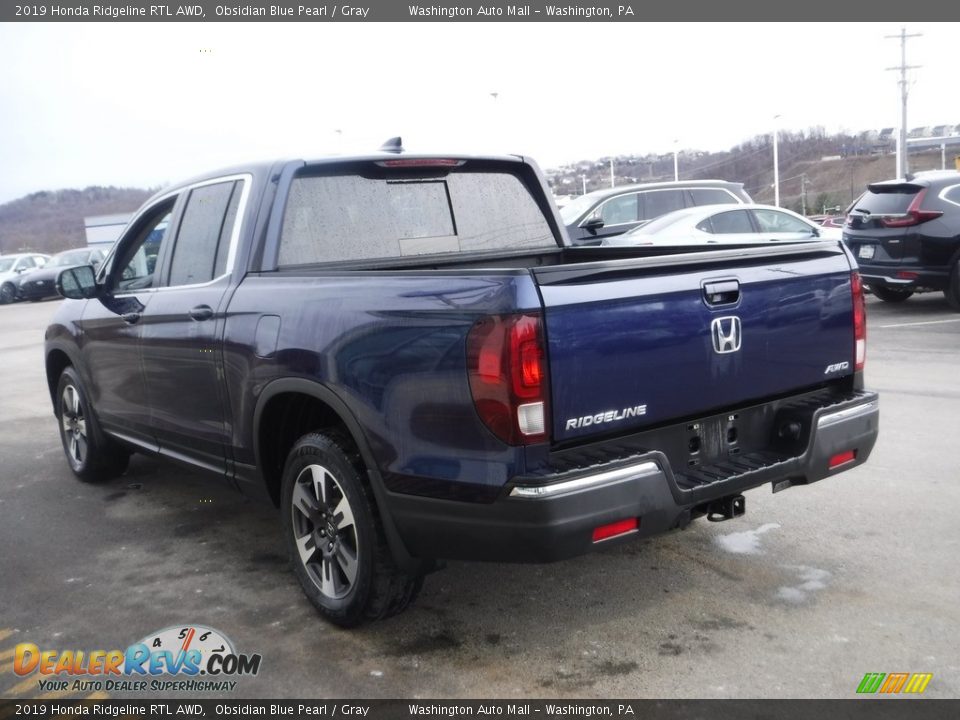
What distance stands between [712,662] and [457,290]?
1631 millimetres

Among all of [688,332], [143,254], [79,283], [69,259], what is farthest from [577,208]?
[69,259]

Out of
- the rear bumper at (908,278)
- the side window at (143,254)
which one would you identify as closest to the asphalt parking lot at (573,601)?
the side window at (143,254)

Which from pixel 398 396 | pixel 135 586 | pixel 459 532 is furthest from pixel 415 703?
pixel 135 586

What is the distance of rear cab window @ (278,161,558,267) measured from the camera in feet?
14.3

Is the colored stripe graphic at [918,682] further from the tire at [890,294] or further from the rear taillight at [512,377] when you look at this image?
the tire at [890,294]

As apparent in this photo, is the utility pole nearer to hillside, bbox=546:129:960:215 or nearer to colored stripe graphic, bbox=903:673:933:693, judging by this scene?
hillside, bbox=546:129:960:215

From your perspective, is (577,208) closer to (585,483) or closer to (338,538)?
(338,538)

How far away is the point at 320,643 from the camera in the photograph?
12.1ft

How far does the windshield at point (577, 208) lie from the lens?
548 inches

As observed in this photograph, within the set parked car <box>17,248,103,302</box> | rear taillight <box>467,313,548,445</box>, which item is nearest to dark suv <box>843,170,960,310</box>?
rear taillight <box>467,313,548,445</box>

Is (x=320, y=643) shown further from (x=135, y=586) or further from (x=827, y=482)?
(x=827, y=482)

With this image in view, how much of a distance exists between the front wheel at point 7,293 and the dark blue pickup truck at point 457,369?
1058 inches

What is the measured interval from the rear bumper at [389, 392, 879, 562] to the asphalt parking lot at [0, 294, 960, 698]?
0.53 metres

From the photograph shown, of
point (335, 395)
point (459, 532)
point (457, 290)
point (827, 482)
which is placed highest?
point (457, 290)
